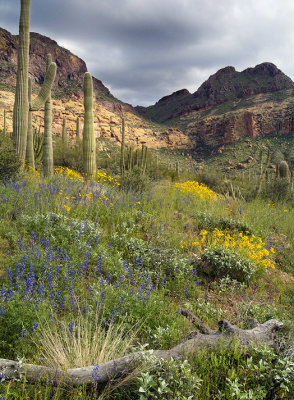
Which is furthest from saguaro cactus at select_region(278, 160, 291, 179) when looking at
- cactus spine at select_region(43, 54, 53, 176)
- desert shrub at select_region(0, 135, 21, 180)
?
desert shrub at select_region(0, 135, 21, 180)

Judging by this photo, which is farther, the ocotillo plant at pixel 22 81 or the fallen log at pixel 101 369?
the ocotillo plant at pixel 22 81

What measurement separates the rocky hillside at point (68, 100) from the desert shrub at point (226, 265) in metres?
54.4

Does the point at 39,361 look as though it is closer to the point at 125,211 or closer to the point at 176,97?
the point at 125,211

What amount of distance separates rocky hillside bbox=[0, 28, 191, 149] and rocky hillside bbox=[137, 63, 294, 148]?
11573 mm

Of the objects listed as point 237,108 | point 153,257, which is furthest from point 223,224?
point 237,108

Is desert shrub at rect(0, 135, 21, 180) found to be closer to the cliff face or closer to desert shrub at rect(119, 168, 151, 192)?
desert shrub at rect(119, 168, 151, 192)

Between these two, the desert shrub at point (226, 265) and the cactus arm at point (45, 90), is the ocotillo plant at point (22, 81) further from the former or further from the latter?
the desert shrub at point (226, 265)

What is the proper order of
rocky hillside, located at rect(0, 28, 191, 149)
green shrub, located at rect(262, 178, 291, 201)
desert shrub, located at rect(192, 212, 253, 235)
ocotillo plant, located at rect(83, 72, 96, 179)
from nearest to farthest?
desert shrub, located at rect(192, 212, 253, 235)
ocotillo plant, located at rect(83, 72, 96, 179)
green shrub, located at rect(262, 178, 291, 201)
rocky hillside, located at rect(0, 28, 191, 149)

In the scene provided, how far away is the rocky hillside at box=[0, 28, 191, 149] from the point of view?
6681 centimetres

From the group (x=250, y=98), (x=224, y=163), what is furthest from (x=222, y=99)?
(x=224, y=163)

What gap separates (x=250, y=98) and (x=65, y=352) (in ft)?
372

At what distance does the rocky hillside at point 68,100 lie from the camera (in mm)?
66812

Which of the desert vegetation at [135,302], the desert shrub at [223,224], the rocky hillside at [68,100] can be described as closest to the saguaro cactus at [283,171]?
the desert vegetation at [135,302]

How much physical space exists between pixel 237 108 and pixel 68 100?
206ft
